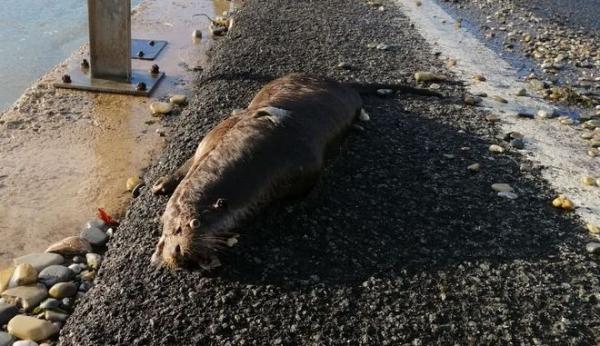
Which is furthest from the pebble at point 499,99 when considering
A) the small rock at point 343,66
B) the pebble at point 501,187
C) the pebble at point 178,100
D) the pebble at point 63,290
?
the pebble at point 63,290

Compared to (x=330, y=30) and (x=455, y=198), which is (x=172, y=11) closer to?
(x=330, y=30)

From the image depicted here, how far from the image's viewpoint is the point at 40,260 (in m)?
4.40

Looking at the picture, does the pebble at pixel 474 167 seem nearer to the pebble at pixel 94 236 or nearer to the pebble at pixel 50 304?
the pebble at pixel 94 236

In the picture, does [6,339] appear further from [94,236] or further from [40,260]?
[94,236]

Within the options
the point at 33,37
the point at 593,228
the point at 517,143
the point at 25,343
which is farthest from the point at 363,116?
the point at 33,37

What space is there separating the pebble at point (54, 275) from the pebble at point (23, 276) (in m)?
0.05

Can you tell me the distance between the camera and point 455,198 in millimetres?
4758

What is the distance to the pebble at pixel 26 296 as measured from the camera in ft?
13.1

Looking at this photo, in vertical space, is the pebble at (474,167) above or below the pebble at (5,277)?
above

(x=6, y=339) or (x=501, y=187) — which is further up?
(x=501, y=187)

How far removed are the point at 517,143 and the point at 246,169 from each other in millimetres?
2967

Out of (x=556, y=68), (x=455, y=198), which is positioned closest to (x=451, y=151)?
(x=455, y=198)

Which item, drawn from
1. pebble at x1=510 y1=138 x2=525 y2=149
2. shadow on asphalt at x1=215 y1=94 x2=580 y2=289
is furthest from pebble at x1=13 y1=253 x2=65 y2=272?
pebble at x1=510 y1=138 x2=525 y2=149

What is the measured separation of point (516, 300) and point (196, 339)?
1860mm
